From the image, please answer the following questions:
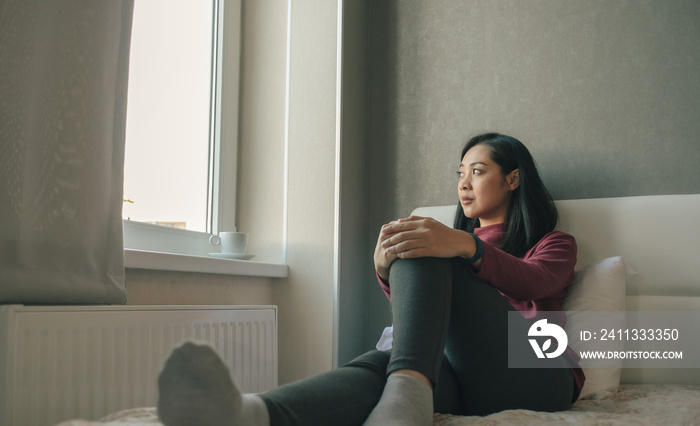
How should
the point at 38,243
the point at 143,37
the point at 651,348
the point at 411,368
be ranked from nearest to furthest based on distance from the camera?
the point at 411,368, the point at 38,243, the point at 651,348, the point at 143,37

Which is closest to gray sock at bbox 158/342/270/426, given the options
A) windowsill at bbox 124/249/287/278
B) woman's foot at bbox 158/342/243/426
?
woman's foot at bbox 158/342/243/426

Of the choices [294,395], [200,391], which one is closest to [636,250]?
[294,395]

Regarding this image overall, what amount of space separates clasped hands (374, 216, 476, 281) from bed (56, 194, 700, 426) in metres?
0.44

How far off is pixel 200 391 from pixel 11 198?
A: 63 cm

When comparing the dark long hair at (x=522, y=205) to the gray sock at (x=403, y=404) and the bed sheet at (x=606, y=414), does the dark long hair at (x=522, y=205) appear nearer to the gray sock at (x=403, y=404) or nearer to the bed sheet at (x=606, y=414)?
the bed sheet at (x=606, y=414)

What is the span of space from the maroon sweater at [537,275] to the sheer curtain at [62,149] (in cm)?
64

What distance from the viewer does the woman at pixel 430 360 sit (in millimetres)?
688

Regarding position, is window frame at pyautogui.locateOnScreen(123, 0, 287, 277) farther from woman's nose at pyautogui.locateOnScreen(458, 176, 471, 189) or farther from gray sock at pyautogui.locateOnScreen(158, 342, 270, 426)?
gray sock at pyautogui.locateOnScreen(158, 342, 270, 426)

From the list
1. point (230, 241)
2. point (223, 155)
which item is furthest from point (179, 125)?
point (230, 241)

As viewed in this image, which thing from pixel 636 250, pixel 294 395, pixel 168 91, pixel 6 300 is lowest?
pixel 294 395

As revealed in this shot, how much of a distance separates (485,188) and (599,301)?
43 cm

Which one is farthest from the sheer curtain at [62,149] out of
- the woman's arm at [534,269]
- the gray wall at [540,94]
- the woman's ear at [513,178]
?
the gray wall at [540,94]

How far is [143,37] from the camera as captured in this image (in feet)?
5.71

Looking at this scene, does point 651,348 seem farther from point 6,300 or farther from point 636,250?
point 6,300
